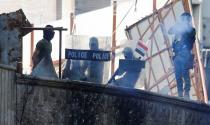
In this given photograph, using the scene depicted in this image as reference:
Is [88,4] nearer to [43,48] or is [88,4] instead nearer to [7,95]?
[43,48]

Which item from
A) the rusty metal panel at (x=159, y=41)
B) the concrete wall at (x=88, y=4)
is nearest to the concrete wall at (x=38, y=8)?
the concrete wall at (x=88, y=4)

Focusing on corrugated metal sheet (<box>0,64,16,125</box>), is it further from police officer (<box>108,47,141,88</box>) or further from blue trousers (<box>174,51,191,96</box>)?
blue trousers (<box>174,51,191,96</box>)

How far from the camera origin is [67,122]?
6.94 m

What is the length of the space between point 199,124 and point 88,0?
1439 cm

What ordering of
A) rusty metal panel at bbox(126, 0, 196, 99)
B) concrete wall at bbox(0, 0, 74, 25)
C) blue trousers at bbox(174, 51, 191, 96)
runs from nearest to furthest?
blue trousers at bbox(174, 51, 191, 96) < rusty metal panel at bbox(126, 0, 196, 99) < concrete wall at bbox(0, 0, 74, 25)

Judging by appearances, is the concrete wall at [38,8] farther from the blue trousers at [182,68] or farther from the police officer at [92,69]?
the blue trousers at [182,68]

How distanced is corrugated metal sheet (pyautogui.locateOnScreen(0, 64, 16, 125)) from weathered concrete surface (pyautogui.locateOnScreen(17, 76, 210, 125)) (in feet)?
0.26

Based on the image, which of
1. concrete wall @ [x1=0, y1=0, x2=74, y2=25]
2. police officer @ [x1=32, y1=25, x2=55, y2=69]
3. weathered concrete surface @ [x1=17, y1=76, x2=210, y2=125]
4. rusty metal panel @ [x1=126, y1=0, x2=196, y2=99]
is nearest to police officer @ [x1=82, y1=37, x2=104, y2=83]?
police officer @ [x1=32, y1=25, x2=55, y2=69]

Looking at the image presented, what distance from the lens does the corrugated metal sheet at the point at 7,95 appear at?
7043 mm

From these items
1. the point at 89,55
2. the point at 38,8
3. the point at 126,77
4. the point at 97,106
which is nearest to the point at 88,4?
the point at 38,8

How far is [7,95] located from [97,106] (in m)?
1.08

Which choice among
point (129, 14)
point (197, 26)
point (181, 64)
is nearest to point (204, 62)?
point (197, 26)

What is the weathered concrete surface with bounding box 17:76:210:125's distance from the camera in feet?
21.8

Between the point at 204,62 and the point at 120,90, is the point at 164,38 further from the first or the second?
the point at 120,90
